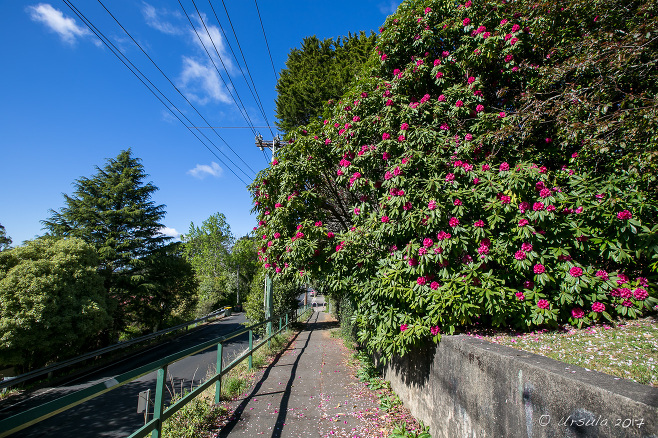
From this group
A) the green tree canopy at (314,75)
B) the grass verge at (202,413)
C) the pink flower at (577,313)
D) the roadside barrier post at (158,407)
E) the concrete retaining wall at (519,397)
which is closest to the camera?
the concrete retaining wall at (519,397)

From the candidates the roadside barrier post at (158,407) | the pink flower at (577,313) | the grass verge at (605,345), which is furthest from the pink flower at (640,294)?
the roadside barrier post at (158,407)

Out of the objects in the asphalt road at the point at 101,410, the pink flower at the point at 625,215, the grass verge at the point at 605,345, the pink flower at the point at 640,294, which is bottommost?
the asphalt road at the point at 101,410

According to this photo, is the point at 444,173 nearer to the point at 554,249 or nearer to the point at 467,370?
the point at 554,249

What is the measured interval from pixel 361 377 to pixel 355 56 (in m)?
11.0

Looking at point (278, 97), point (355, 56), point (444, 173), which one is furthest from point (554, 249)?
point (278, 97)

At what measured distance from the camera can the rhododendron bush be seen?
134 inches

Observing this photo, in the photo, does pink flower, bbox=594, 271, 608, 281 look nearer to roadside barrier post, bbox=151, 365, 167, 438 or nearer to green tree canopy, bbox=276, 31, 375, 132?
roadside barrier post, bbox=151, 365, 167, 438

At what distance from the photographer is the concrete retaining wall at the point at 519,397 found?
1591 mm

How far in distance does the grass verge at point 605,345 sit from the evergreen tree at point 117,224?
2076 cm

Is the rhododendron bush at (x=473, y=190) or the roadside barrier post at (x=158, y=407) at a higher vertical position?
the rhododendron bush at (x=473, y=190)

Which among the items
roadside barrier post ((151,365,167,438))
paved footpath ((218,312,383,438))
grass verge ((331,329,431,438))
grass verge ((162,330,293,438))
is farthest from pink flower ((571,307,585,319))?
grass verge ((162,330,293,438))

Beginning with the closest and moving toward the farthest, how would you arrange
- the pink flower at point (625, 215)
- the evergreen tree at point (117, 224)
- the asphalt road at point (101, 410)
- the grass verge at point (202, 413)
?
the pink flower at point (625, 215) → the grass verge at point (202, 413) → the asphalt road at point (101, 410) → the evergreen tree at point (117, 224)

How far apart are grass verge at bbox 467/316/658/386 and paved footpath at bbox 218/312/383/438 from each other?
7.01 ft

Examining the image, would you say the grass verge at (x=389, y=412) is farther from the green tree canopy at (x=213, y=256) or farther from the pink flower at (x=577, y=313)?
the green tree canopy at (x=213, y=256)
